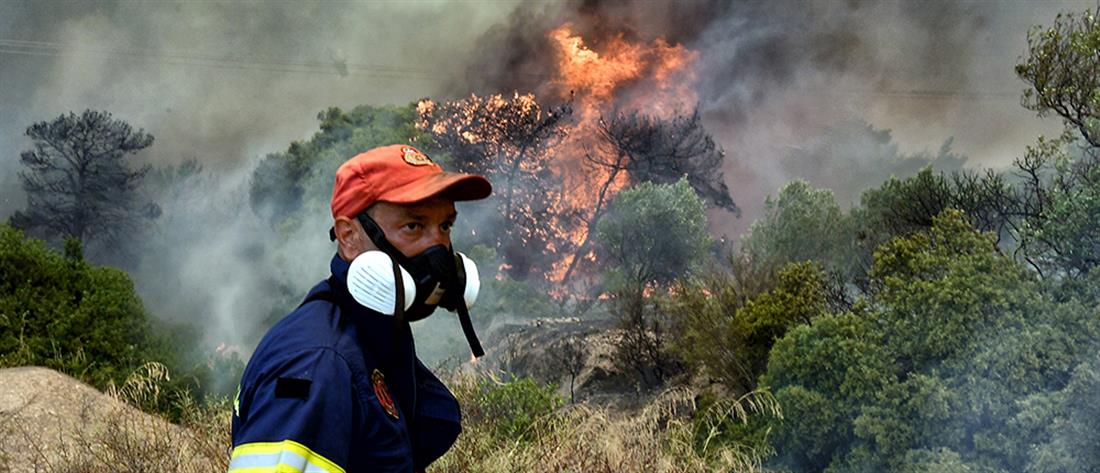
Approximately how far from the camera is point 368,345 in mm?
2889

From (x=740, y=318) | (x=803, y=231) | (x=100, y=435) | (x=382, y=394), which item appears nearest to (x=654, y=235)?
(x=803, y=231)

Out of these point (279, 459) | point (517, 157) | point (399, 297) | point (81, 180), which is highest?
point (517, 157)

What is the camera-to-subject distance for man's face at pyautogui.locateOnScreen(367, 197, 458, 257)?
3.02 metres

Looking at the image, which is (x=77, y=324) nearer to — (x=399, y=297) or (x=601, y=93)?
(x=399, y=297)

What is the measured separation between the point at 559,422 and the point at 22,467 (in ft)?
16.0

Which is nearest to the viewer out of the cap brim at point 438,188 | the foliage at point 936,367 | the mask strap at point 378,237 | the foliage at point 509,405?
the cap brim at point 438,188

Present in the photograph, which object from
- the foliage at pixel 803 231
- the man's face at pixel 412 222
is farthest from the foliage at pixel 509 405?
the man's face at pixel 412 222

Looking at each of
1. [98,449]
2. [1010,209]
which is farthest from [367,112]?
[98,449]

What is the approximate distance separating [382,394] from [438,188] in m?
0.58

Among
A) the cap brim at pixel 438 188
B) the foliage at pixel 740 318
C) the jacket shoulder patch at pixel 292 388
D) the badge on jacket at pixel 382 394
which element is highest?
the foliage at pixel 740 318

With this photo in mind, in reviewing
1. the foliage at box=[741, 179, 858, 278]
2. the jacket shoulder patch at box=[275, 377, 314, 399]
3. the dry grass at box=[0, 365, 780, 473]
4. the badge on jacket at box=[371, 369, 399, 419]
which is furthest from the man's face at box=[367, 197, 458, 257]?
the foliage at box=[741, 179, 858, 278]

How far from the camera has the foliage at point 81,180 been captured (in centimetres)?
2530

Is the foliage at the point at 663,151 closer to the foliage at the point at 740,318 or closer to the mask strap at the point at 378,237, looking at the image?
the foliage at the point at 740,318

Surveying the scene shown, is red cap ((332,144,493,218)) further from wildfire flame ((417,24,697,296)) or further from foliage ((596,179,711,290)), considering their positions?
wildfire flame ((417,24,697,296))
